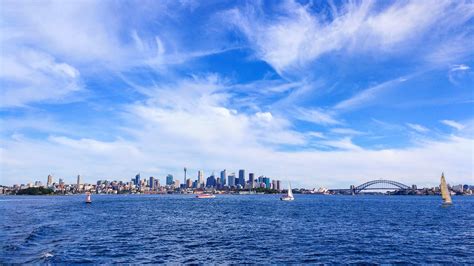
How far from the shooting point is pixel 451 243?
52281 millimetres

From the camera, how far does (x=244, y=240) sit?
53.1 metres

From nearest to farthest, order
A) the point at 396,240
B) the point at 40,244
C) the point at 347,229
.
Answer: the point at 40,244 → the point at 396,240 → the point at 347,229

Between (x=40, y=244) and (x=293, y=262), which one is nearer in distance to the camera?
(x=293, y=262)

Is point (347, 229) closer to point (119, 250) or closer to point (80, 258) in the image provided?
point (119, 250)

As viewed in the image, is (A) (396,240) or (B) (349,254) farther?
(A) (396,240)

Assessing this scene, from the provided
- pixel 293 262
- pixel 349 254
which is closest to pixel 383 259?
pixel 349 254

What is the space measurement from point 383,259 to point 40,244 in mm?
41683

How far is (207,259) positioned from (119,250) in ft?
38.9

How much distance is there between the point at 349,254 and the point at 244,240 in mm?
15147

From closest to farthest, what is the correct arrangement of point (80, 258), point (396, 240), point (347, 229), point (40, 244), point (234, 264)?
point (234, 264)
point (80, 258)
point (40, 244)
point (396, 240)
point (347, 229)

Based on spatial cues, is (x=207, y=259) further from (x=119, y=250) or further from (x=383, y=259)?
(x=383, y=259)

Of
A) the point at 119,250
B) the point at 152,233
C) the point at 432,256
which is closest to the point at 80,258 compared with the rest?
the point at 119,250

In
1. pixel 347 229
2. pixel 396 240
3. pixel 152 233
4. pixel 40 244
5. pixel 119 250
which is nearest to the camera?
pixel 119 250

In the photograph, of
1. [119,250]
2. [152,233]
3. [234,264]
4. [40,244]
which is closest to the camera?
[234,264]
